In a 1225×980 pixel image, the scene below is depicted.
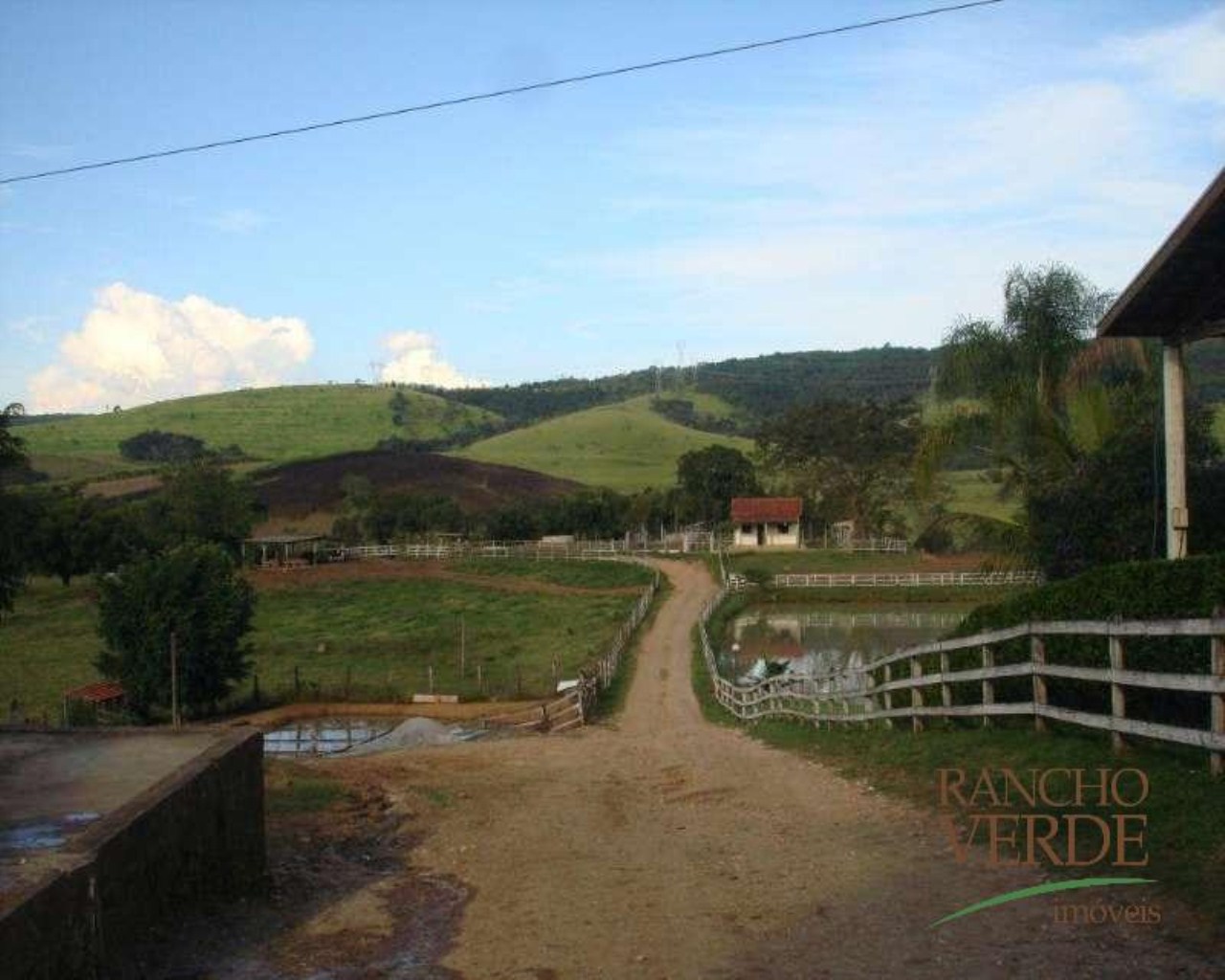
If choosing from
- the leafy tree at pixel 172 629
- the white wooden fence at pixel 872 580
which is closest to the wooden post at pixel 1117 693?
the leafy tree at pixel 172 629

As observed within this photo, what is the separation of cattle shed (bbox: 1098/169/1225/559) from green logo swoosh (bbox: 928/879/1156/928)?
6.86 meters

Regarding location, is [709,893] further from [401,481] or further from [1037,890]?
[401,481]

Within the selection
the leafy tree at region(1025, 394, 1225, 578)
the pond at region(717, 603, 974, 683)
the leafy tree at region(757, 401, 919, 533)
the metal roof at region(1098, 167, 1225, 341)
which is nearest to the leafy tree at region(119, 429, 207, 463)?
the leafy tree at region(757, 401, 919, 533)

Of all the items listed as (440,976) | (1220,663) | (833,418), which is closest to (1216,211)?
(1220,663)

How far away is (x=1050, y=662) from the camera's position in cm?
1186

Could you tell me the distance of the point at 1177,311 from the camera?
13.4 m

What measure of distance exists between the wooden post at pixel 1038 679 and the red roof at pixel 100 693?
110 ft

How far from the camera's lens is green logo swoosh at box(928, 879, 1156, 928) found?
7113 millimetres

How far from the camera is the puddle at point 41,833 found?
7051 mm

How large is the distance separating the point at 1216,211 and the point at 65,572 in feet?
269

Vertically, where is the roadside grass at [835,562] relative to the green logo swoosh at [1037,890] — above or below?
above

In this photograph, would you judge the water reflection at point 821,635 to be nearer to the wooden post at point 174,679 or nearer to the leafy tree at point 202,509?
the wooden post at point 174,679

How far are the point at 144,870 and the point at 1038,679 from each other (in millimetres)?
7759

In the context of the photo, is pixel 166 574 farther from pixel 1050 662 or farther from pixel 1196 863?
pixel 1196 863
